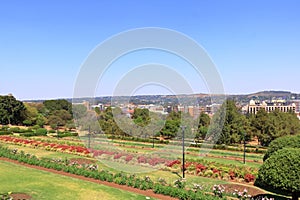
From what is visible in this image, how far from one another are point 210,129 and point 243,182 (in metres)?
13.2

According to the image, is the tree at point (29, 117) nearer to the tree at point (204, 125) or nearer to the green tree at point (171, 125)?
the green tree at point (171, 125)

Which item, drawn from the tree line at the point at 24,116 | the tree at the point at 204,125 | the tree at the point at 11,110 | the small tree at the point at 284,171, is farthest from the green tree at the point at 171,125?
the tree at the point at 11,110

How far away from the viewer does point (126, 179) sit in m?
12.2

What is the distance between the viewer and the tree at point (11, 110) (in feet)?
142

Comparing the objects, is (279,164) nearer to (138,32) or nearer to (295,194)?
(295,194)

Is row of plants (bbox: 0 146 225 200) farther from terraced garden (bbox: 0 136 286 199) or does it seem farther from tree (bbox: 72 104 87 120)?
tree (bbox: 72 104 87 120)

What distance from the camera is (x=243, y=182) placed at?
547 inches

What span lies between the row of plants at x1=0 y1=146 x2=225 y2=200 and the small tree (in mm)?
2157

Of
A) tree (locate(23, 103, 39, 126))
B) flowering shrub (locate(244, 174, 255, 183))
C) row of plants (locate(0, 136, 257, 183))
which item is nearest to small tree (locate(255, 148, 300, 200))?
flowering shrub (locate(244, 174, 255, 183))

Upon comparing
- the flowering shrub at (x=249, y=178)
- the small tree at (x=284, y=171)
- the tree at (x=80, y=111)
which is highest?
the tree at (x=80, y=111)

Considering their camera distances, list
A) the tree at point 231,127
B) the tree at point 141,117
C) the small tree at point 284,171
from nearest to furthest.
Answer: the small tree at point 284,171
the tree at point 231,127
the tree at point 141,117

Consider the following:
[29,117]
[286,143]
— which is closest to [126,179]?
[286,143]

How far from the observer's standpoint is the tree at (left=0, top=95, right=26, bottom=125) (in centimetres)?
4334

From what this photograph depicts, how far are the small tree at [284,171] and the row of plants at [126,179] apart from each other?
2157 mm
